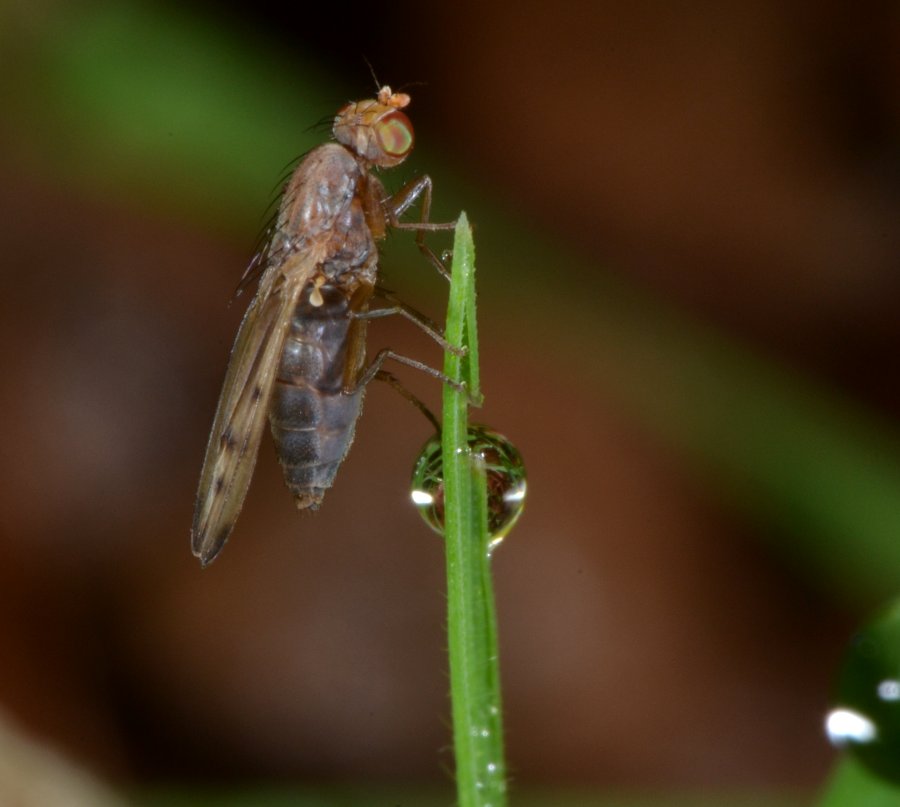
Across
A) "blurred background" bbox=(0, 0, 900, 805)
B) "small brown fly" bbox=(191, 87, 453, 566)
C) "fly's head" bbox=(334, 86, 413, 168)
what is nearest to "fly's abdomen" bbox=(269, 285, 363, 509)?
"small brown fly" bbox=(191, 87, 453, 566)

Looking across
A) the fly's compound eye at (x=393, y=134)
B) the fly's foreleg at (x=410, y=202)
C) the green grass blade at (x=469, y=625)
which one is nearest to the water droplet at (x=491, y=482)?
the green grass blade at (x=469, y=625)

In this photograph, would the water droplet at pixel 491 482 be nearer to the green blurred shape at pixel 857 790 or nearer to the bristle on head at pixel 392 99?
the green blurred shape at pixel 857 790

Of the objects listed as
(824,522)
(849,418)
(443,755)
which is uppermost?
(849,418)

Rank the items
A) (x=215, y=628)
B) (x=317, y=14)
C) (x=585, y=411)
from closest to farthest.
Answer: (x=215, y=628), (x=585, y=411), (x=317, y=14)

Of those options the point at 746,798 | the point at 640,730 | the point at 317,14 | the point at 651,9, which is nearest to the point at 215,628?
the point at 640,730

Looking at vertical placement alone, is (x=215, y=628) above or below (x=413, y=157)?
below

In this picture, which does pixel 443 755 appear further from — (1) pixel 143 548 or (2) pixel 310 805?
(1) pixel 143 548
